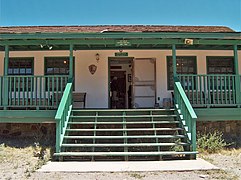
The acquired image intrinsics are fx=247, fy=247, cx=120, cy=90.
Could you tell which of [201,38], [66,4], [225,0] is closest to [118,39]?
[201,38]

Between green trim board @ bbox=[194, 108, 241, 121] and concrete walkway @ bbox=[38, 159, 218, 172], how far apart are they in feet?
6.68

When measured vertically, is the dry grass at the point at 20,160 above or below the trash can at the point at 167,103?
below

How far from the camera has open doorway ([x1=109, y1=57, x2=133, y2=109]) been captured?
9901 millimetres

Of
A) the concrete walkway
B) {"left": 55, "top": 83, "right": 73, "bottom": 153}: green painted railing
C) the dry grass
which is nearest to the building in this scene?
{"left": 55, "top": 83, "right": 73, "bottom": 153}: green painted railing

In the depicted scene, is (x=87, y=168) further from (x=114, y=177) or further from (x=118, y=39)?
(x=118, y=39)

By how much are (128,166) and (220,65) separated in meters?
6.08

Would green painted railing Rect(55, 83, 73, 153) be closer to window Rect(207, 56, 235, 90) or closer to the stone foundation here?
the stone foundation

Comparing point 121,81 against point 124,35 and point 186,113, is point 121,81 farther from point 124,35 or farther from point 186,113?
point 186,113

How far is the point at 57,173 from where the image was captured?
4695 millimetres

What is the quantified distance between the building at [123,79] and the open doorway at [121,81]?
0.04m

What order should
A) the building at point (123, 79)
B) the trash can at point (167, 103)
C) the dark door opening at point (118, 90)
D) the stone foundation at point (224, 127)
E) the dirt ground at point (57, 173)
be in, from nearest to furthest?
the dirt ground at point (57, 173) → the building at point (123, 79) → the stone foundation at point (224, 127) → the trash can at point (167, 103) → the dark door opening at point (118, 90)

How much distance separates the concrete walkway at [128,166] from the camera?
488 centimetres

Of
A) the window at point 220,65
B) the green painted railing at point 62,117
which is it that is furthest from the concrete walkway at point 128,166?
the window at point 220,65

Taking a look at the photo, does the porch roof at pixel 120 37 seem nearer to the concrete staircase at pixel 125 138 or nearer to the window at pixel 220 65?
the window at pixel 220 65
